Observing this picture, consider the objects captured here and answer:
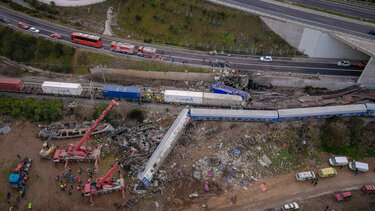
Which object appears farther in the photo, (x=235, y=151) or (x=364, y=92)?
(x=364, y=92)

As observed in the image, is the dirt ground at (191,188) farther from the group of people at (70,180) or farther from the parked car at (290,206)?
the parked car at (290,206)

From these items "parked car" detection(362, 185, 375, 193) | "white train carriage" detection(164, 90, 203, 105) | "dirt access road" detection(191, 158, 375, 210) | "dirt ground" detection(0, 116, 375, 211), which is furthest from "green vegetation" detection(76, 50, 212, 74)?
"parked car" detection(362, 185, 375, 193)

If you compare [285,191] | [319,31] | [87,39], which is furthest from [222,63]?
[87,39]

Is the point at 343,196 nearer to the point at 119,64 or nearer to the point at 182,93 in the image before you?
the point at 182,93

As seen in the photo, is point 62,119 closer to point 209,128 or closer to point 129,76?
point 129,76

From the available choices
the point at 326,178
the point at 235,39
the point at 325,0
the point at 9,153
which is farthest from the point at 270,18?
the point at 9,153

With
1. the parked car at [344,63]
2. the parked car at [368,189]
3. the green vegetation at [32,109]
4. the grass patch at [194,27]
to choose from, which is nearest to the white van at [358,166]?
the parked car at [368,189]
